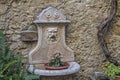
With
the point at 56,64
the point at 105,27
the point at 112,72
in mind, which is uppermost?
the point at 105,27

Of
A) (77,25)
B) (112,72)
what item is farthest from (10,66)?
(112,72)

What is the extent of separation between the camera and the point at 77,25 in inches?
148

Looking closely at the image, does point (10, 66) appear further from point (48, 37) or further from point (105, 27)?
point (105, 27)

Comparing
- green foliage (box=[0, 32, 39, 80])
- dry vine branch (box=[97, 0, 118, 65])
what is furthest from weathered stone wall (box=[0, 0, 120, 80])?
green foliage (box=[0, 32, 39, 80])

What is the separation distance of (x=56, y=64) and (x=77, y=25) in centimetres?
73

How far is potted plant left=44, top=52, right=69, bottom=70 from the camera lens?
3392 millimetres

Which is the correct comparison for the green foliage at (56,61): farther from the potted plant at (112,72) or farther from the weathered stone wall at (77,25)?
the potted plant at (112,72)

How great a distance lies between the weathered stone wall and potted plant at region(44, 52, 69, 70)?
0.29 meters

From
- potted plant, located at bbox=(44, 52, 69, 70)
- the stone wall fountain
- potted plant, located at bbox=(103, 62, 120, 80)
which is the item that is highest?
the stone wall fountain

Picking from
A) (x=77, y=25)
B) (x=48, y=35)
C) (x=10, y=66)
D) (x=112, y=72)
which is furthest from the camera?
(x=77, y=25)

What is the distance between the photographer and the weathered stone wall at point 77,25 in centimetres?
356

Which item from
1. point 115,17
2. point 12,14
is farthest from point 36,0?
point 115,17

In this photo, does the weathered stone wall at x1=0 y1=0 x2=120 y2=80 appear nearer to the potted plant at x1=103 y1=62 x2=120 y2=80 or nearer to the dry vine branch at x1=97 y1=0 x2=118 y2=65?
the dry vine branch at x1=97 y1=0 x2=118 y2=65

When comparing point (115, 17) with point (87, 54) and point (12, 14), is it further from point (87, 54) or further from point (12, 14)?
point (12, 14)
